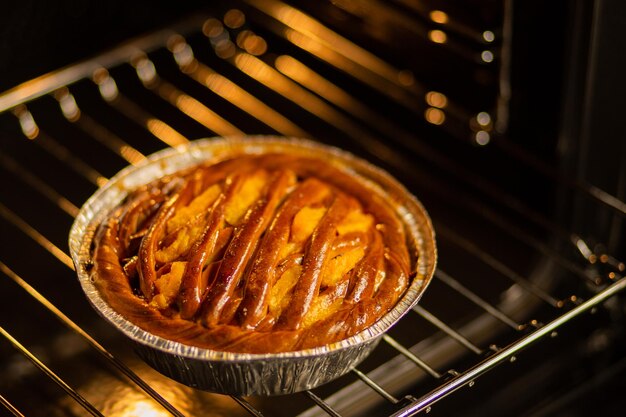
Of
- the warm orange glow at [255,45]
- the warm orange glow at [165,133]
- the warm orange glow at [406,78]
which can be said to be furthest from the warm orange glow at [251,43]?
the warm orange glow at [406,78]

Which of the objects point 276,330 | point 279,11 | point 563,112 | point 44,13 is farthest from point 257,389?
point 279,11

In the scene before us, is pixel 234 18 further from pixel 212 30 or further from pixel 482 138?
pixel 482 138

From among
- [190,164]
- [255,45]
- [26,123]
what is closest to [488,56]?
Answer: [190,164]

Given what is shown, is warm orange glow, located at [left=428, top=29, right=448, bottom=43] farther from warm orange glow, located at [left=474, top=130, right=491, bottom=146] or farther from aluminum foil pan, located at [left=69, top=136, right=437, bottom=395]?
aluminum foil pan, located at [left=69, top=136, right=437, bottom=395]

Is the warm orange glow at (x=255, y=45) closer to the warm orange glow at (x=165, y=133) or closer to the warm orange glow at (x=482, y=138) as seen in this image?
the warm orange glow at (x=165, y=133)

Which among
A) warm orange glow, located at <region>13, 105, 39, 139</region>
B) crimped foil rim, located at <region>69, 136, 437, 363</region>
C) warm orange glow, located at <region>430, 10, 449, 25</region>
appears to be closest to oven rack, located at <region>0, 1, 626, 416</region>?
warm orange glow, located at <region>13, 105, 39, 139</region>

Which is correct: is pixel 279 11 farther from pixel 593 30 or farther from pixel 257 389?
pixel 257 389
